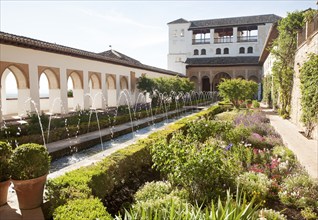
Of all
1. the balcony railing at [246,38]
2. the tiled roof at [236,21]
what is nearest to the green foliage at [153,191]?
the tiled roof at [236,21]

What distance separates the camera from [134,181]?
5.75 metres

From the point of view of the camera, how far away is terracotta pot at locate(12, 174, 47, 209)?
4316 mm

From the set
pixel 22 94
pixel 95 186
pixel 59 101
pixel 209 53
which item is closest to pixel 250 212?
pixel 95 186

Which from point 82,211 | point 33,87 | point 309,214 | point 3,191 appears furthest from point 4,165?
point 33,87

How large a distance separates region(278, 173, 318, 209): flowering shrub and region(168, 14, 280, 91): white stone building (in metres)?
36.5

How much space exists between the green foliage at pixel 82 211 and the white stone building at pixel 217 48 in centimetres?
3886

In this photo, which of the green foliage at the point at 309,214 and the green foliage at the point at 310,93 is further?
the green foliage at the point at 310,93

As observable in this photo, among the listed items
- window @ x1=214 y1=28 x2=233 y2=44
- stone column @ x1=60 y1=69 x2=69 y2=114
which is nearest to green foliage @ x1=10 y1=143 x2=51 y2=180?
stone column @ x1=60 y1=69 x2=69 y2=114

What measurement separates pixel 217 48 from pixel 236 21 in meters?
5.20

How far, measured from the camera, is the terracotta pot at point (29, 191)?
170 inches

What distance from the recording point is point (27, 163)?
4340 millimetres

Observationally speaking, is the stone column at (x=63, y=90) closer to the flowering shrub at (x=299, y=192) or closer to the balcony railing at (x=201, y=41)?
the flowering shrub at (x=299, y=192)

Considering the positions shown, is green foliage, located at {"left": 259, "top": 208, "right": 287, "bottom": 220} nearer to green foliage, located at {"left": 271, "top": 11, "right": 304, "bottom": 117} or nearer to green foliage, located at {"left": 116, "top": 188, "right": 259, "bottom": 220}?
green foliage, located at {"left": 116, "top": 188, "right": 259, "bottom": 220}


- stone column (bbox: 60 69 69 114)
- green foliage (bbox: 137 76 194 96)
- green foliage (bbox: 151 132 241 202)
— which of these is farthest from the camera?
green foliage (bbox: 137 76 194 96)
